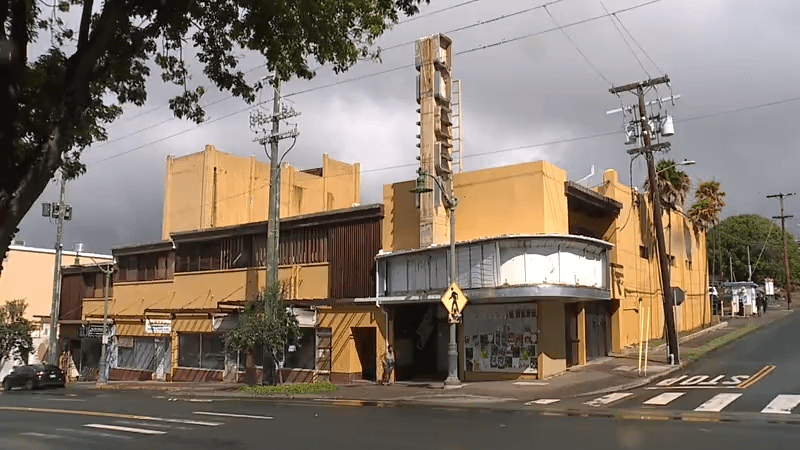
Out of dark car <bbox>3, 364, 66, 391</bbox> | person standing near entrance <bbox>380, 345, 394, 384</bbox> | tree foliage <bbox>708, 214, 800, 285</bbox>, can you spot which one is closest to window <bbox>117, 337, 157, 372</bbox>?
dark car <bbox>3, 364, 66, 391</bbox>

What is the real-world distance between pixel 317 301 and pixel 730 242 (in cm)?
6597

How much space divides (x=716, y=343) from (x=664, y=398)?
1749cm

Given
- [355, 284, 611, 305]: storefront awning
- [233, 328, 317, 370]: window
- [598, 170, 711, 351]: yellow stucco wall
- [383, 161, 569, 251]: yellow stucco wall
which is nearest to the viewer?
[355, 284, 611, 305]: storefront awning

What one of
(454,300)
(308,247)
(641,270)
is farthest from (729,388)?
(308,247)

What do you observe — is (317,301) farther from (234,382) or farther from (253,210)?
(253,210)

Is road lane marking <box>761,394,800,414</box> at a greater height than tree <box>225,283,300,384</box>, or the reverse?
tree <box>225,283,300,384</box>

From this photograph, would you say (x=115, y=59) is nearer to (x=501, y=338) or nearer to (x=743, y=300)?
(x=501, y=338)

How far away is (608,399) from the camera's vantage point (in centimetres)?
2020

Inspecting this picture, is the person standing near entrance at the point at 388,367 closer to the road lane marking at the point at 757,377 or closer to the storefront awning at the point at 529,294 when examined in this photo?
the storefront awning at the point at 529,294

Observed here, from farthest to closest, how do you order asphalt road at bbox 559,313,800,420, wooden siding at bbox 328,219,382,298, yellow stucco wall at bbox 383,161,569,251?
wooden siding at bbox 328,219,382,298 < yellow stucco wall at bbox 383,161,569,251 < asphalt road at bbox 559,313,800,420

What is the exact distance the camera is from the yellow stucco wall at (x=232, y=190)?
45.7 m

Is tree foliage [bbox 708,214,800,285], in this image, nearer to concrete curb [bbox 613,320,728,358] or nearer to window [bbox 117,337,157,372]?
concrete curb [bbox 613,320,728,358]

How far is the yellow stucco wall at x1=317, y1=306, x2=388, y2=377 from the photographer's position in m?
29.8

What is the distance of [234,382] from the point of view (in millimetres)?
34719
